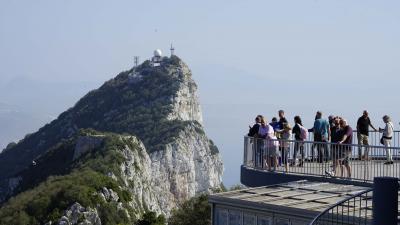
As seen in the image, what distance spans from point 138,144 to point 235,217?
100 metres

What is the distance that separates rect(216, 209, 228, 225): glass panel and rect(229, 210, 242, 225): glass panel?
0.46 feet

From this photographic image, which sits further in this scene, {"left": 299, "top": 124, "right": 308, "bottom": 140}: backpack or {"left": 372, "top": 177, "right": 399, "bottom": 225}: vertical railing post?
{"left": 299, "top": 124, "right": 308, "bottom": 140}: backpack

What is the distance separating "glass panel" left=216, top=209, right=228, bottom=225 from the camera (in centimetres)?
2141

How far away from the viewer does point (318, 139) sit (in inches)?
986

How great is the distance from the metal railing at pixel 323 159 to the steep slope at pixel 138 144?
267 ft

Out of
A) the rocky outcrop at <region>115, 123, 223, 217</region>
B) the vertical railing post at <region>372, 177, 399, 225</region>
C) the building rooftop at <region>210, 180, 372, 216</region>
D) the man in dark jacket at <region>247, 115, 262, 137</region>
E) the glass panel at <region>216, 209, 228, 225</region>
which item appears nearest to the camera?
the vertical railing post at <region>372, 177, 399, 225</region>

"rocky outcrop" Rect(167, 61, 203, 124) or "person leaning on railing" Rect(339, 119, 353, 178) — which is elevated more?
"rocky outcrop" Rect(167, 61, 203, 124)

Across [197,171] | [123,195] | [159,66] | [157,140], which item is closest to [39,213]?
[123,195]

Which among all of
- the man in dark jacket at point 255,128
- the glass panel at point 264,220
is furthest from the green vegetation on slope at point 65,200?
the glass panel at point 264,220

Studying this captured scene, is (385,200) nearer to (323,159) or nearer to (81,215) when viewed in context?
(323,159)

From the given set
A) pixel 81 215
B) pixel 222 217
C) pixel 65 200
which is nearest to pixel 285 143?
pixel 222 217

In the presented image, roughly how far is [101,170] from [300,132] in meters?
82.9

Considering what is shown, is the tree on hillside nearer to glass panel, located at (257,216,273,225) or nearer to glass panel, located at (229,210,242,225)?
glass panel, located at (229,210,242,225)

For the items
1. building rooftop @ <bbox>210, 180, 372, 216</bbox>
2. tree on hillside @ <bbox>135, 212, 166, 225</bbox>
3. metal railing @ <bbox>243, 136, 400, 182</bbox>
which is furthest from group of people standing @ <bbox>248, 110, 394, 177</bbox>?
tree on hillside @ <bbox>135, 212, 166, 225</bbox>
